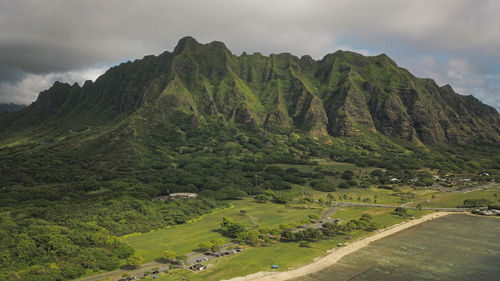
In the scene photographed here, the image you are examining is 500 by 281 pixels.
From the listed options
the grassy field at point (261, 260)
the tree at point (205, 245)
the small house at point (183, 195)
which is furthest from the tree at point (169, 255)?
the small house at point (183, 195)

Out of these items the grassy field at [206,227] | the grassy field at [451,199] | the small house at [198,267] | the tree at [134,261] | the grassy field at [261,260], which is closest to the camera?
the grassy field at [261,260]

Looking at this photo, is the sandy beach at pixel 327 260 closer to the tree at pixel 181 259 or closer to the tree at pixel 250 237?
the tree at pixel 181 259

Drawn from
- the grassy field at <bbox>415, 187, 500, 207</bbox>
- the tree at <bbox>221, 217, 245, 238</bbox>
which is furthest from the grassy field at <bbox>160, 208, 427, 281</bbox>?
the grassy field at <bbox>415, 187, 500, 207</bbox>

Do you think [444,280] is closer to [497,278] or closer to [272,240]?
[497,278]

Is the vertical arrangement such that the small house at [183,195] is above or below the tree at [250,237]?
above

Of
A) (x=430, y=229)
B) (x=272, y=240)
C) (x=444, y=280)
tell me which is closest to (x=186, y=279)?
(x=272, y=240)

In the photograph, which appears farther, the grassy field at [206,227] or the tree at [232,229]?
the tree at [232,229]

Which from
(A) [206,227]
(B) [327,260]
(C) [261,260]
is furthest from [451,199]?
(C) [261,260]
